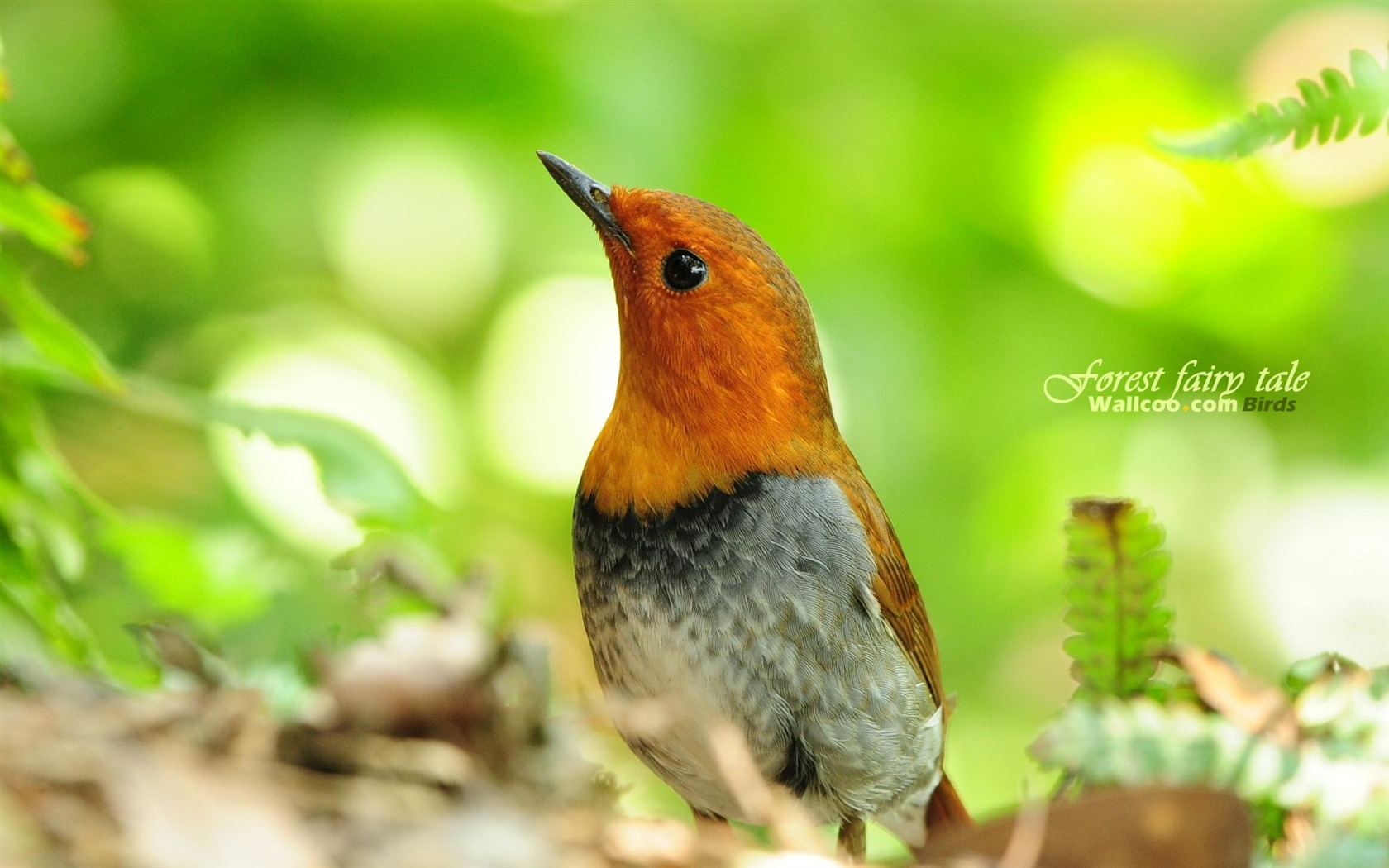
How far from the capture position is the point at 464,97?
461 centimetres

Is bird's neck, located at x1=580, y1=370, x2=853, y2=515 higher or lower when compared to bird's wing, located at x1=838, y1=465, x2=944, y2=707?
higher

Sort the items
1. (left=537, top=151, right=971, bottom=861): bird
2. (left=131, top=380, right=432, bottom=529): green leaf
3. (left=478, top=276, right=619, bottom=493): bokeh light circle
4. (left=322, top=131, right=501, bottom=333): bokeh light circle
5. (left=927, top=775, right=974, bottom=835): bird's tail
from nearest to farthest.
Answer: (left=131, top=380, right=432, bottom=529): green leaf, (left=537, top=151, right=971, bottom=861): bird, (left=927, top=775, right=974, bottom=835): bird's tail, (left=322, top=131, right=501, bottom=333): bokeh light circle, (left=478, top=276, right=619, bottom=493): bokeh light circle

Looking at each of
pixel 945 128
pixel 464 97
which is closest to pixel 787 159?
pixel 945 128

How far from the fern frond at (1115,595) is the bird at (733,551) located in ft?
2.37

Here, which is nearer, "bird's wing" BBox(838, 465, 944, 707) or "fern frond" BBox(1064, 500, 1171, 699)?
"fern frond" BBox(1064, 500, 1171, 699)

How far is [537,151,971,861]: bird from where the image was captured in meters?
2.57

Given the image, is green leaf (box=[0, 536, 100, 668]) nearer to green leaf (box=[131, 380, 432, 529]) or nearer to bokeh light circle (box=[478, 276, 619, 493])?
green leaf (box=[131, 380, 432, 529])

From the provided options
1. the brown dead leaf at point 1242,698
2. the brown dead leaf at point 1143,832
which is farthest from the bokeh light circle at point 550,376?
the brown dead leaf at point 1143,832

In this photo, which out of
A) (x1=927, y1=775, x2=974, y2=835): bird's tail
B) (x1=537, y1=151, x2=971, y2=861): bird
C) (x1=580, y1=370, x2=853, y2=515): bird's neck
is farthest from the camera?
(x1=927, y1=775, x2=974, y2=835): bird's tail

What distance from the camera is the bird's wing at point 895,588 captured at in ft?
9.64

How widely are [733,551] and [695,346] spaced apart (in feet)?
1.60

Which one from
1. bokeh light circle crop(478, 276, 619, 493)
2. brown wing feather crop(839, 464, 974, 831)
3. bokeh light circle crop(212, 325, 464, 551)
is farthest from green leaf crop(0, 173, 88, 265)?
bokeh light circle crop(478, 276, 619, 493)

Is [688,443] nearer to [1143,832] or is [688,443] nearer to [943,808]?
[943,808]

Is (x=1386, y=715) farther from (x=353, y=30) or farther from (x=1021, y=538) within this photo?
(x=353, y=30)
